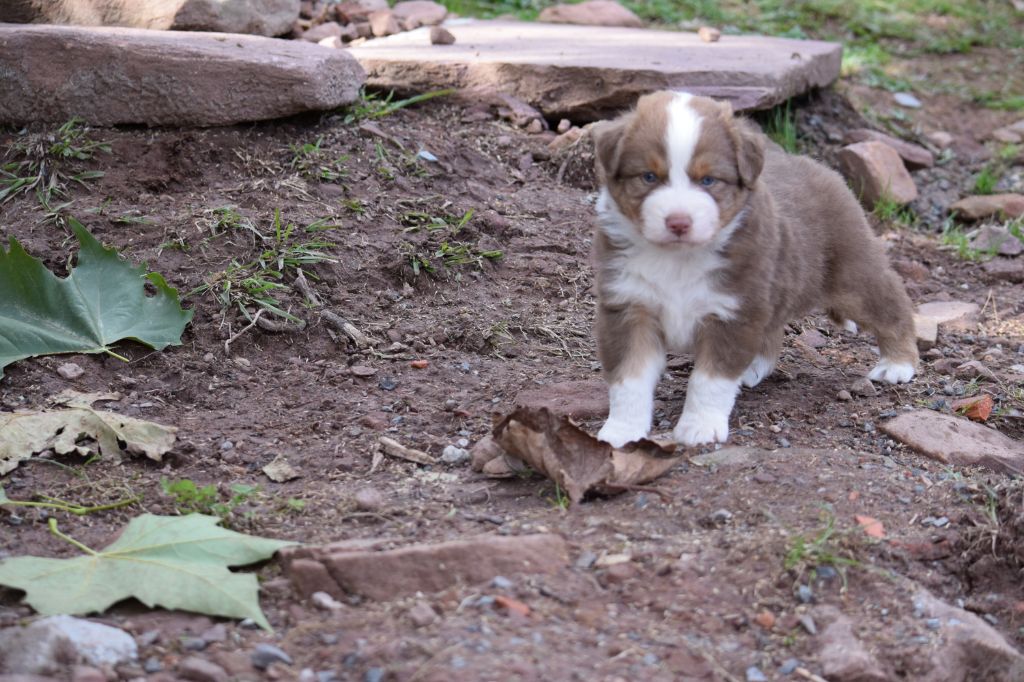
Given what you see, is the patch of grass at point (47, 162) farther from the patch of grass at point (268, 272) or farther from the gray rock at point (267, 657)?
the gray rock at point (267, 657)

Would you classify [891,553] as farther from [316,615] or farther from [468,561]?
[316,615]

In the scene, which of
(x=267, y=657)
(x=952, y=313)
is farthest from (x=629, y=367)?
(x=952, y=313)

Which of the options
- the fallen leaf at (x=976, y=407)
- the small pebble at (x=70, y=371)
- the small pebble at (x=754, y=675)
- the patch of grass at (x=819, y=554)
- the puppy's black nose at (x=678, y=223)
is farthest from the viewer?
the fallen leaf at (x=976, y=407)

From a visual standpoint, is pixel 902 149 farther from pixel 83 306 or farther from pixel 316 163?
pixel 83 306

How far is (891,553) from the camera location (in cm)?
314

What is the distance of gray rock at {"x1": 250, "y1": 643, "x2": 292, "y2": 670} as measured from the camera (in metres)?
2.54

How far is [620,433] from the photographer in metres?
3.89

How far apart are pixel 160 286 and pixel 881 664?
2.83 metres

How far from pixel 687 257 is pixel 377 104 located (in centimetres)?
268

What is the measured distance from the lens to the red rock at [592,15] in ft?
28.8

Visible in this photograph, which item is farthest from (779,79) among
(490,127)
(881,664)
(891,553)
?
(881,664)

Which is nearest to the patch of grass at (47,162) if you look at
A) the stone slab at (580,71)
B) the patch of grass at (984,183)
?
the stone slab at (580,71)

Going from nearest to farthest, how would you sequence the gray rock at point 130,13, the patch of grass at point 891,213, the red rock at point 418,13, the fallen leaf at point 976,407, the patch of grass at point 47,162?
1. the fallen leaf at point 976,407
2. the patch of grass at point 47,162
3. the gray rock at point 130,13
4. the patch of grass at point 891,213
5. the red rock at point 418,13

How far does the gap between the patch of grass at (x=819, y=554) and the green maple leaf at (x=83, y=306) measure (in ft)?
7.82
